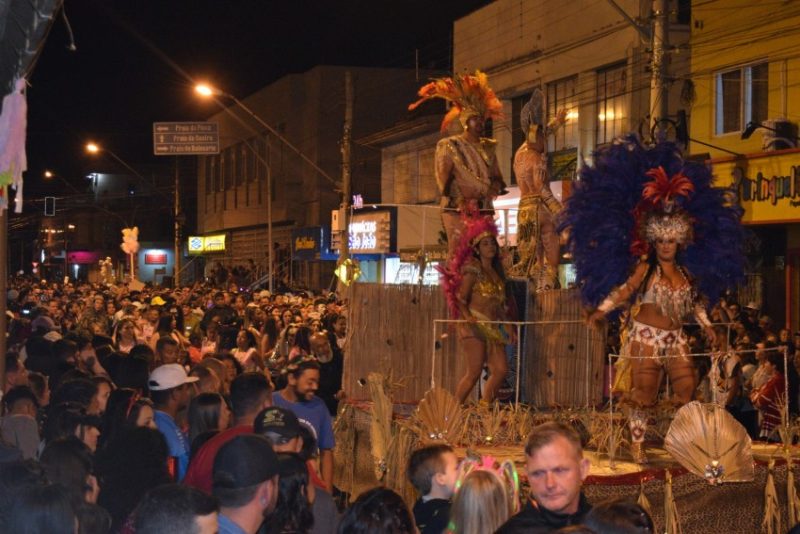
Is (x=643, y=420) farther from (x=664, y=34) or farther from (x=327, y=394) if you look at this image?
(x=664, y=34)

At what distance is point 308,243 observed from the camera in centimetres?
4050

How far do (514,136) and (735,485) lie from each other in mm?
20791

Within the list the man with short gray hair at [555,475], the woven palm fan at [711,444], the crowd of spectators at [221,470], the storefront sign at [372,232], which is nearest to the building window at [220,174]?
the storefront sign at [372,232]

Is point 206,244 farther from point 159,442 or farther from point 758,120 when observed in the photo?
point 159,442

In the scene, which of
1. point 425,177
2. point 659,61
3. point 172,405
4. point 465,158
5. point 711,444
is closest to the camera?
point 172,405

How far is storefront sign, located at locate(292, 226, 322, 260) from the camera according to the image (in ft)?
131

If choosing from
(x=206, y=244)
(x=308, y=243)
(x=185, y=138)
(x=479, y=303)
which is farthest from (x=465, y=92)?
(x=206, y=244)

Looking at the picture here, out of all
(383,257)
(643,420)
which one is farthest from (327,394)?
(383,257)

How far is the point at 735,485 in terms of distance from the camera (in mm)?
8047

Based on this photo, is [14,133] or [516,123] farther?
[516,123]

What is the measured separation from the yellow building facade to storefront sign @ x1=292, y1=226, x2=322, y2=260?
2047 centimetres

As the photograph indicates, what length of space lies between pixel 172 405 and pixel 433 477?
273cm

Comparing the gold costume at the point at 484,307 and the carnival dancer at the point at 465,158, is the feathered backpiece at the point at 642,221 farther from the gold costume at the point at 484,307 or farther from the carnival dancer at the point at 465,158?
the carnival dancer at the point at 465,158

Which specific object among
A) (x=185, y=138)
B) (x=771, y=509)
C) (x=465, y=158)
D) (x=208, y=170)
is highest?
(x=208, y=170)
